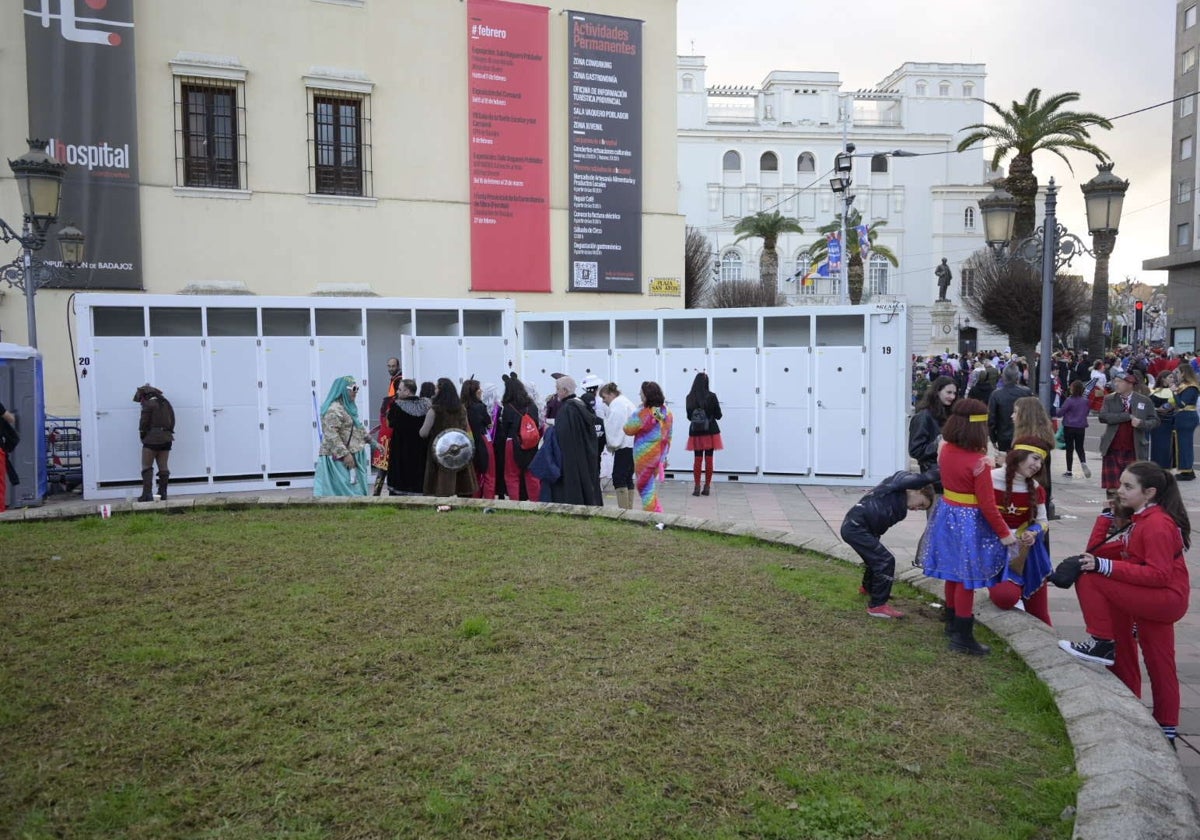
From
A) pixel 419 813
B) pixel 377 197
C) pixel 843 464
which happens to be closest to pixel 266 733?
pixel 419 813

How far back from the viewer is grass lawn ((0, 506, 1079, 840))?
3633mm

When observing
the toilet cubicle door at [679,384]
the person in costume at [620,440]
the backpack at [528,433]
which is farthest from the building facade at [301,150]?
the person in costume at [620,440]

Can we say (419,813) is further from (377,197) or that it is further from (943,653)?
(377,197)

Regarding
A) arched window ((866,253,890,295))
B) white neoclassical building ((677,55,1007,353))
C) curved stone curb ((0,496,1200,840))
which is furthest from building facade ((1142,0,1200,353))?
curved stone curb ((0,496,1200,840))

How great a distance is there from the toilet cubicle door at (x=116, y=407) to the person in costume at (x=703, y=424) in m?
7.71

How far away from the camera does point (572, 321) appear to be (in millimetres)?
16250

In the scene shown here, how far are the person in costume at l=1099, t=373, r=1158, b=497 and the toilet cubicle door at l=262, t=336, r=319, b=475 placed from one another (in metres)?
11.0

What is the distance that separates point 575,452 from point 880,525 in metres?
4.70

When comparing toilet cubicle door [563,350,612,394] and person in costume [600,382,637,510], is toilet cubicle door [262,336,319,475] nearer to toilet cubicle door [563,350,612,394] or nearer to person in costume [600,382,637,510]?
toilet cubicle door [563,350,612,394]

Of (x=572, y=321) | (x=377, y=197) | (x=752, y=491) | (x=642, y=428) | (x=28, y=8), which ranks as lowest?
(x=752, y=491)

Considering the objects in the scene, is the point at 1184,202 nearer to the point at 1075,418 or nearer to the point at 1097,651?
the point at 1075,418

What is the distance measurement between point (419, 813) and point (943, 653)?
134 inches

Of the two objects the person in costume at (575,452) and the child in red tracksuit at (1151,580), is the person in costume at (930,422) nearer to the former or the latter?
the person in costume at (575,452)

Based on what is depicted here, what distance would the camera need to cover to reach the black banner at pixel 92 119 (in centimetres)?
1909
